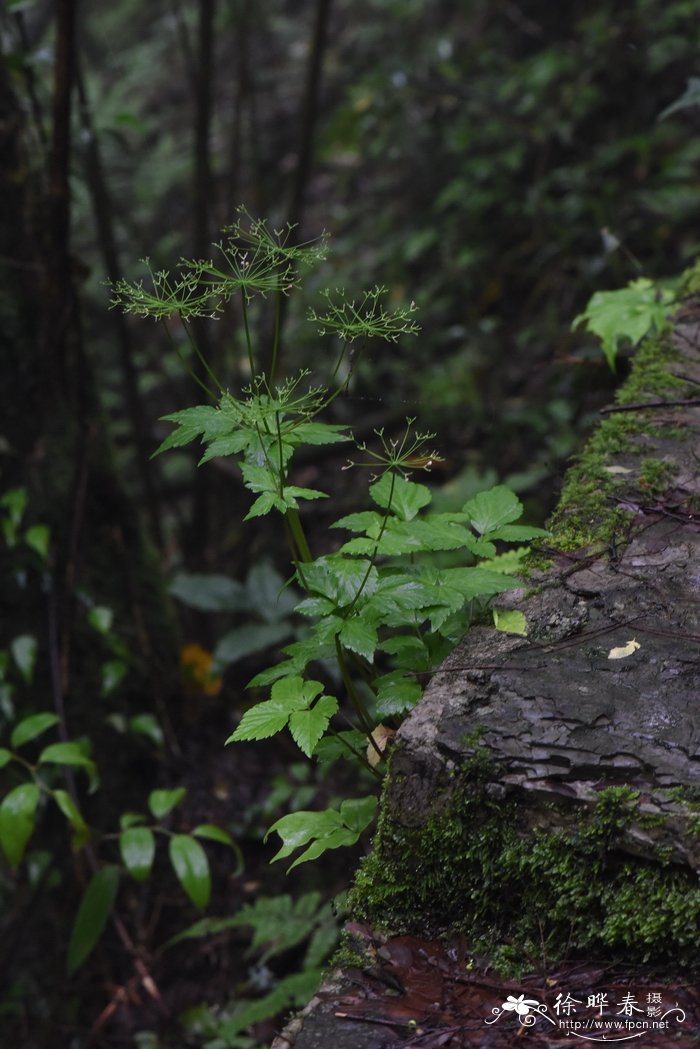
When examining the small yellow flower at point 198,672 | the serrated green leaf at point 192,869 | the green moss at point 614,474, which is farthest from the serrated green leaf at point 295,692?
the small yellow flower at point 198,672

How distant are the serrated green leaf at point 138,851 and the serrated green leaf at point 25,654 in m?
0.79

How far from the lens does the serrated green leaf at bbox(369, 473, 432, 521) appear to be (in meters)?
1.77

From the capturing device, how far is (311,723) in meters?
1.46

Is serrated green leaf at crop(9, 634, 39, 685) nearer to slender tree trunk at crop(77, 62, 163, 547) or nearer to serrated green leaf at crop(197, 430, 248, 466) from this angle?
slender tree trunk at crop(77, 62, 163, 547)

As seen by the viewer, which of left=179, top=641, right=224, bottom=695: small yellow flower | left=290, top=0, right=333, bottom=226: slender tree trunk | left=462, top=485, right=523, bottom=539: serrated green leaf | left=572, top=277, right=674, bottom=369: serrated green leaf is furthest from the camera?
left=290, top=0, right=333, bottom=226: slender tree trunk

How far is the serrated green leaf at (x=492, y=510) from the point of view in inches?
69.0

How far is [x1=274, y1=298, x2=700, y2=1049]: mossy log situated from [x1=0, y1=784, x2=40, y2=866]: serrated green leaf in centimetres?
156

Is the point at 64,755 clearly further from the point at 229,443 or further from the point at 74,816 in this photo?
the point at 229,443

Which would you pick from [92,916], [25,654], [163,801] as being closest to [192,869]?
[163,801]

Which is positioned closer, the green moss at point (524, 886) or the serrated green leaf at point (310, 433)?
the green moss at point (524, 886)

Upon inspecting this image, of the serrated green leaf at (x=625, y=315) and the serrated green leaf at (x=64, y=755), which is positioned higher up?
the serrated green leaf at (x=625, y=315)

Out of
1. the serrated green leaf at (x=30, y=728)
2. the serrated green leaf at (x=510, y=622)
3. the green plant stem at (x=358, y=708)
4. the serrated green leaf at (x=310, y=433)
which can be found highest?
the serrated green leaf at (x=310, y=433)

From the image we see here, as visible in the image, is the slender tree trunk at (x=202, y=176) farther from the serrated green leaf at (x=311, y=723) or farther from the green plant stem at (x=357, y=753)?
the serrated green leaf at (x=311, y=723)

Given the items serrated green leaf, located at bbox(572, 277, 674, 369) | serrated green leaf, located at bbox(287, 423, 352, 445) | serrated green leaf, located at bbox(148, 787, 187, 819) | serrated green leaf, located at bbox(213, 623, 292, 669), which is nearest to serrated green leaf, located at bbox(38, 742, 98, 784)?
serrated green leaf, located at bbox(148, 787, 187, 819)
